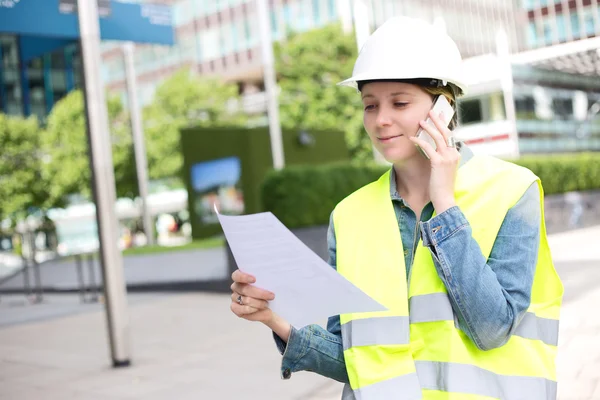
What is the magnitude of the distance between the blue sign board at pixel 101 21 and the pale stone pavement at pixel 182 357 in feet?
11.1

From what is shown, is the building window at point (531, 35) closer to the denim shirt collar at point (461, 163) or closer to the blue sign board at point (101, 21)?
the blue sign board at point (101, 21)

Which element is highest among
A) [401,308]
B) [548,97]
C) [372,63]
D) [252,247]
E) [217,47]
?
[217,47]

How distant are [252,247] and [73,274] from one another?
19251mm

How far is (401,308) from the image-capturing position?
1.76m

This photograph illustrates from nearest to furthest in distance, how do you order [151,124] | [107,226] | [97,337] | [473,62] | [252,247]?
[252,247], [107,226], [97,337], [473,62], [151,124]

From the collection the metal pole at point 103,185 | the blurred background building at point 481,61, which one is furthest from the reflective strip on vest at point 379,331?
the blurred background building at point 481,61

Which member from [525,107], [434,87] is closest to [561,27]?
[525,107]

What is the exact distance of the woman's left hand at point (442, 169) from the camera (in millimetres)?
1703

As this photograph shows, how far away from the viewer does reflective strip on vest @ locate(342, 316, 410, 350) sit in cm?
177

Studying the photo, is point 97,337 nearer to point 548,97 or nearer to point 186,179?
point 186,179

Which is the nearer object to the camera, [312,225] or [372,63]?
[372,63]

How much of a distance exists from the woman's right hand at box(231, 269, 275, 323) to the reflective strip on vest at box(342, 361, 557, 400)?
365mm

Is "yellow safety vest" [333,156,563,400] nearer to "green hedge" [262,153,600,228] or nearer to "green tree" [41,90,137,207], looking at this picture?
"green hedge" [262,153,600,228]

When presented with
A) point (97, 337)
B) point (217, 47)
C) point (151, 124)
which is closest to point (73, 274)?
point (97, 337)
